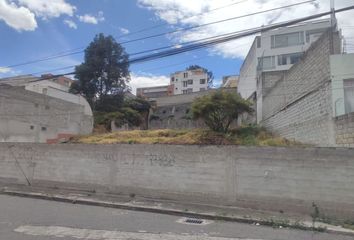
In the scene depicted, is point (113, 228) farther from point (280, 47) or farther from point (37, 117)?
point (280, 47)

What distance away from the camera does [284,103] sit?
20219 millimetres

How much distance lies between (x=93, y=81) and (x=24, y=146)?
3402 cm

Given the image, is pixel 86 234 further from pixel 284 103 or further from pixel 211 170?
pixel 284 103

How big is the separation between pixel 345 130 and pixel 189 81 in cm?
7486

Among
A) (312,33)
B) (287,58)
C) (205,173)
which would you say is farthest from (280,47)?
(205,173)

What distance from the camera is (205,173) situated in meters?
11.2

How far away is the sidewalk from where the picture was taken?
29.0 ft

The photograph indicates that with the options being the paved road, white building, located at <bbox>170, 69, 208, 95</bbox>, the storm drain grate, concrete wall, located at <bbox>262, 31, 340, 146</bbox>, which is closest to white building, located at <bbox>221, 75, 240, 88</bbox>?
white building, located at <bbox>170, 69, 208, 95</bbox>

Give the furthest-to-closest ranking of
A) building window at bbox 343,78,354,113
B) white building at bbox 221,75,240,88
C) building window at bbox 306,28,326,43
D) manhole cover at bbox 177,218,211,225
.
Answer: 1. white building at bbox 221,75,240,88
2. building window at bbox 306,28,326,43
3. building window at bbox 343,78,354,113
4. manhole cover at bbox 177,218,211,225

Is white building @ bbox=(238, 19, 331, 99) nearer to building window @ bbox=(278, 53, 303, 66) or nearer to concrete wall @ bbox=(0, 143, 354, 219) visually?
building window @ bbox=(278, 53, 303, 66)

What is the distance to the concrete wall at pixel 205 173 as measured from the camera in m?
9.65

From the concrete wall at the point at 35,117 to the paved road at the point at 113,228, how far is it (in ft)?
64.1

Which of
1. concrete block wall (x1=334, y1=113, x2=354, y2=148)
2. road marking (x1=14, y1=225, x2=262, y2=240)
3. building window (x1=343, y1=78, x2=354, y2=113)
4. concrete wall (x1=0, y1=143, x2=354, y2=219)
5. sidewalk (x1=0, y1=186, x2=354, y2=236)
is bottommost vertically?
road marking (x1=14, y1=225, x2=262, y2=240)

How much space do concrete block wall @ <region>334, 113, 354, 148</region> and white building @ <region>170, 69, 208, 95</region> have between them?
2650 inches
